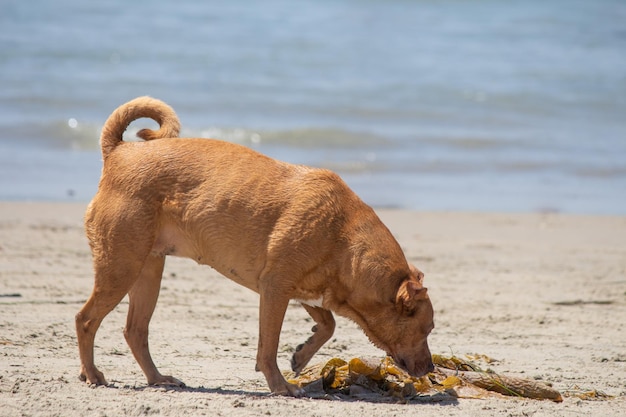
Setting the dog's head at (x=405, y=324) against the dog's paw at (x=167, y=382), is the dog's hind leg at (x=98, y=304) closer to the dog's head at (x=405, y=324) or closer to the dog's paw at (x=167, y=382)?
the dog's paw at (x=167, y=382)

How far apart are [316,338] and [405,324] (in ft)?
1.90

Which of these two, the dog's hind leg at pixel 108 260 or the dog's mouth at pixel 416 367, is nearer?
the dog's hind leg at pixel 108 260

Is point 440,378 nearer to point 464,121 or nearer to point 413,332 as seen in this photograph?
point 413,332

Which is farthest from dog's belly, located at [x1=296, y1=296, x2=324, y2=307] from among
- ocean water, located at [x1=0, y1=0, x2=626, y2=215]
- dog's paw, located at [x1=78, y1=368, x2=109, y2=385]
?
ocean water, located at [x1=0, y1=0, x2=626, y2=215]

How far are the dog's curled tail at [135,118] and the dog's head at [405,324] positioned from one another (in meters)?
1.63

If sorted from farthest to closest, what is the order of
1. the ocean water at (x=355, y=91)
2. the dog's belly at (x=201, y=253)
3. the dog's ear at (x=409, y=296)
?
the ocean water at (x=355, y=91) → the dog's belly at (x=201, y=253) → the dog's ear at (x=409, y=296)

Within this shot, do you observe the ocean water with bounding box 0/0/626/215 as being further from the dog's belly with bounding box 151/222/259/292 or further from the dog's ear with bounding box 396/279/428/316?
the dog's ear with bounding box 396/279/428/316

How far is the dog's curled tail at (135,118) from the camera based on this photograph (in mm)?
5441

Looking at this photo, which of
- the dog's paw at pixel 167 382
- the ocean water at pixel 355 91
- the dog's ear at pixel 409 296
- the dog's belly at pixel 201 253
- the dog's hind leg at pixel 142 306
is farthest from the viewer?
the ocean water at pixel 355 91

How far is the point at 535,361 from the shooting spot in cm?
640

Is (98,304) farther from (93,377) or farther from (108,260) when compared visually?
(93,377)

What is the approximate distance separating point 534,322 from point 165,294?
3.00 m

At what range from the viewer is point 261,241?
201 inches

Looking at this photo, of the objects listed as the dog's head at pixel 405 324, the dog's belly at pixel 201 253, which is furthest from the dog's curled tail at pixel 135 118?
the dog's head at pixel 405 324
